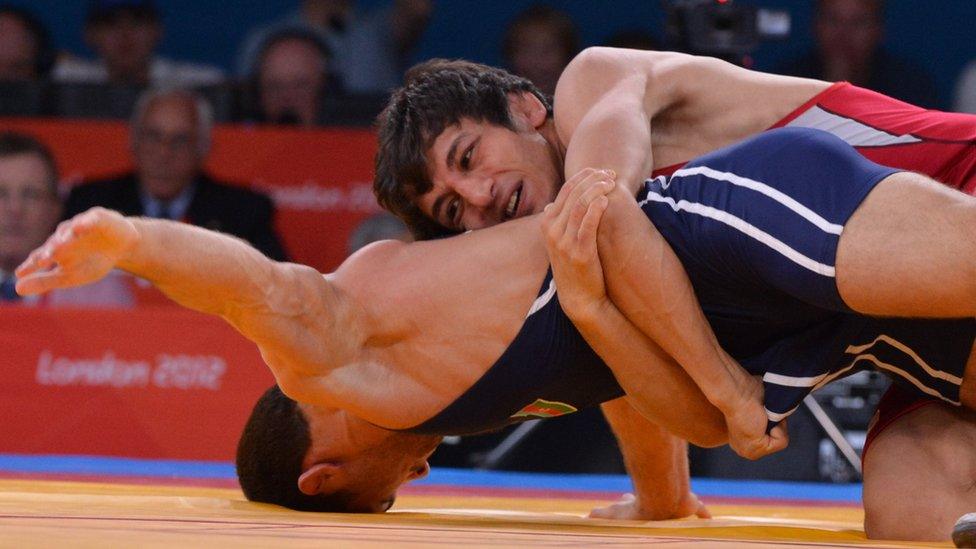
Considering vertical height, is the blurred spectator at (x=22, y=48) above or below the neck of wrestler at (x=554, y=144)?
below

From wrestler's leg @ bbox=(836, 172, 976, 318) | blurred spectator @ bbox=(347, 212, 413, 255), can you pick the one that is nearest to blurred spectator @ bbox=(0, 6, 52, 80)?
blurred spectator @ bbox=(347, 212, 413, 255)

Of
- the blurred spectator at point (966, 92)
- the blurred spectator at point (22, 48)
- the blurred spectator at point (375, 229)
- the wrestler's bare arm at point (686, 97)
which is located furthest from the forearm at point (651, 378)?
the blurred spectator at point (22, 48)

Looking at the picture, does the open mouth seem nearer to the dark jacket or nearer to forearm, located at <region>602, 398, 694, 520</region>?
forearm, located at <region>602, 398, 694, 520</region>

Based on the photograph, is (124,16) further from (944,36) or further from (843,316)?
(843,316)

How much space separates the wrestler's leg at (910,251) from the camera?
2.07 meters

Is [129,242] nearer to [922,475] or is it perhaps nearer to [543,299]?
[543,299]

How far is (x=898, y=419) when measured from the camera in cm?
283

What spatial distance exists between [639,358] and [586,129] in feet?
1.65

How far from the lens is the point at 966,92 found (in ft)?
20.9

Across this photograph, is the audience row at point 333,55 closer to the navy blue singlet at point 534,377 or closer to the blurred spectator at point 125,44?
the blurred spectator at point 125,44

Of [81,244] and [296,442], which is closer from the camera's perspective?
[81,244]

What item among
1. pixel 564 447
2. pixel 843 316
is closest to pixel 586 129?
pixel 843 316

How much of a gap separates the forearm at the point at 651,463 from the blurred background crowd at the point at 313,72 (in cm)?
152

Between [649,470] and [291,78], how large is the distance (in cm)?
357
